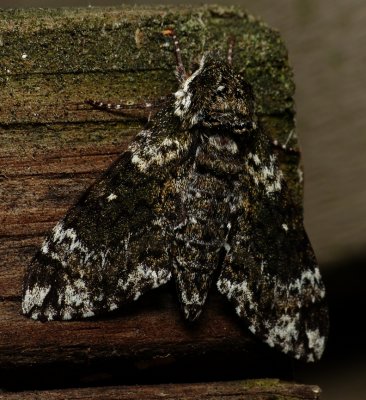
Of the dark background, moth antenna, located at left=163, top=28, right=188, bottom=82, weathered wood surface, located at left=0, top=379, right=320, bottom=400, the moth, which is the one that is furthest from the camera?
the dark background

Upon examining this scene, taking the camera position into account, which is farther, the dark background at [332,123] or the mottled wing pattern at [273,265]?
the dark background at [332,123]

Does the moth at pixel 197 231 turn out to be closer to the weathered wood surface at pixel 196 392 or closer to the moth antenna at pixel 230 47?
the moth antenna at pixel 230 47

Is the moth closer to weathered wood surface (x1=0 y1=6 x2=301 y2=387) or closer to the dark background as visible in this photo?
weathered wood surface (x1=0 y1=6 x2=301 y2=387)

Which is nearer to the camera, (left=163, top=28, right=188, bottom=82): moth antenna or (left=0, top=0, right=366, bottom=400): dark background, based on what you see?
(left=163, top=28, right=188, bottom=82): moth antenna

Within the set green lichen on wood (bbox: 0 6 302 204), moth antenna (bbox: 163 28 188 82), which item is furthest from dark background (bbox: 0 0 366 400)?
moth antenna (bbox: 163 28 188 82)

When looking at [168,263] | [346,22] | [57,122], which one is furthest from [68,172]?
[346,22]

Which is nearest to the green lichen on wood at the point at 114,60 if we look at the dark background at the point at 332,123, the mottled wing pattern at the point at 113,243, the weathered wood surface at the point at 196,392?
the mottled wing pattern at the point at 113,243

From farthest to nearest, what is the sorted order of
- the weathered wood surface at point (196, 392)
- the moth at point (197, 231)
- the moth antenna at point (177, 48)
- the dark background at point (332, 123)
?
the dark background at point (332, 123)
the moth antenna at point (177, 48)
the moth at point (197, 231)
the weathered wood surface at point (196, 392)
